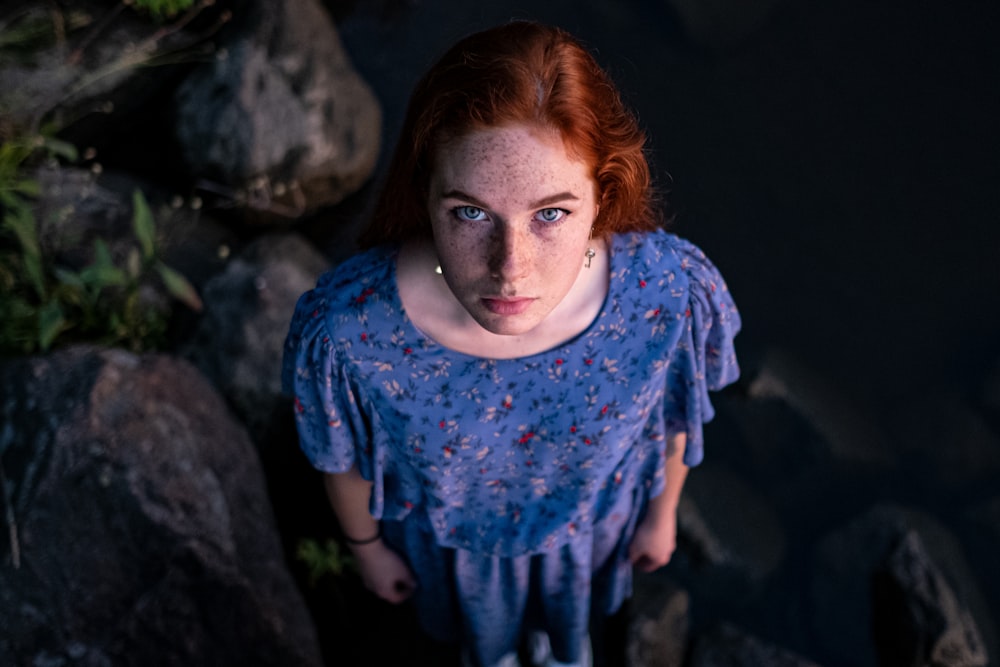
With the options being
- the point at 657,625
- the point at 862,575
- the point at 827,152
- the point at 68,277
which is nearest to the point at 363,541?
the point at 657,625

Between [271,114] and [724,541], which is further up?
[271,114]

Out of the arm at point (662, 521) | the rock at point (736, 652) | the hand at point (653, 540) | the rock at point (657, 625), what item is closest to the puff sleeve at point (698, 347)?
the arm at point (662, 521)

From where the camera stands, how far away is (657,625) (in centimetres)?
283

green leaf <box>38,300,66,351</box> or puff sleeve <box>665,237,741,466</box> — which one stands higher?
puff sleeve <box>665,237,741,466</box>

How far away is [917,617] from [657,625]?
102cm

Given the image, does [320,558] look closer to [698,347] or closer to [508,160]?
[698,347]

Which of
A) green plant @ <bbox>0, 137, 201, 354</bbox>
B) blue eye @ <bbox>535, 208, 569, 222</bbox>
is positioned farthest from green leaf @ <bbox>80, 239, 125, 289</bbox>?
blue eye @ <bbox>535, 208, 569, 222</bbox>

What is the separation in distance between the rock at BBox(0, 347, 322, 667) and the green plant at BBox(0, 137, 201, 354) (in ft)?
1.75

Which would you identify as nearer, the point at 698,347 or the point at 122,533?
the point at 698,347

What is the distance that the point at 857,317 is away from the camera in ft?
11.5

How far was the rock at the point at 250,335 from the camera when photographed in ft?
9.45

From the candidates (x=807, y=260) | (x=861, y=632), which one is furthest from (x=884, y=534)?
(x=807, y=260)

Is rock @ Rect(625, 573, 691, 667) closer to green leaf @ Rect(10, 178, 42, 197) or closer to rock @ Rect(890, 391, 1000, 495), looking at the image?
rock @ Rect(890, 391, 1000, 495)

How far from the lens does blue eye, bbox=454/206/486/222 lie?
126 cm
